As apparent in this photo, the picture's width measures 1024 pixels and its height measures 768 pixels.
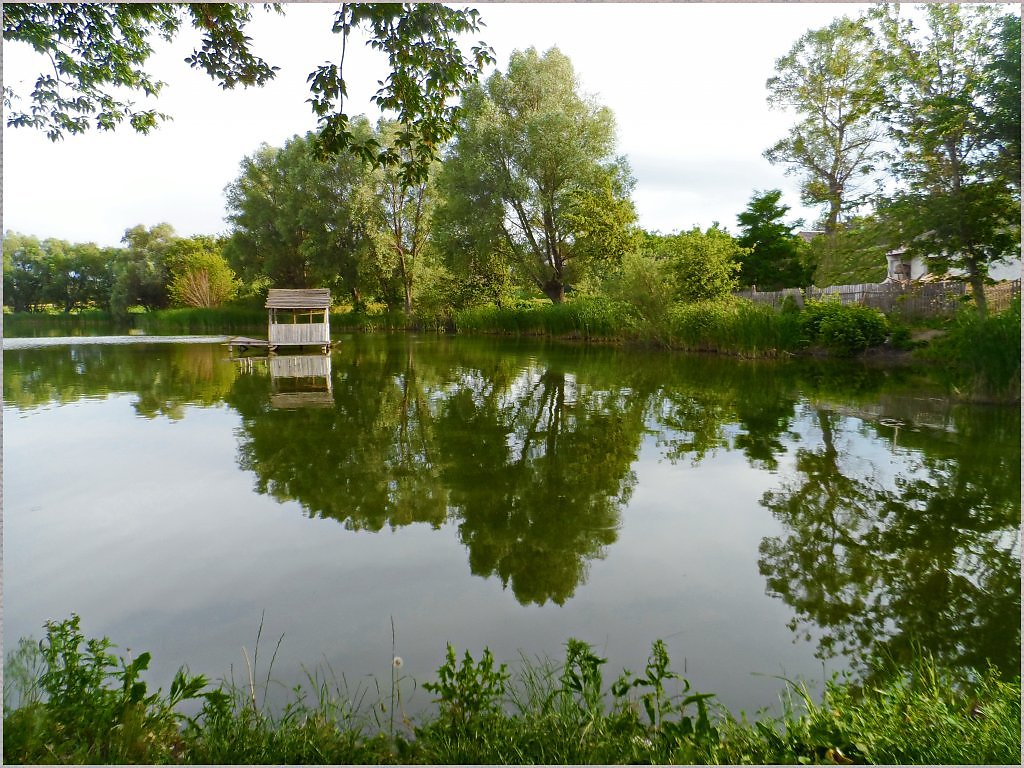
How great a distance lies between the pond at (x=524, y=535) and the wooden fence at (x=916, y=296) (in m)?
6.41

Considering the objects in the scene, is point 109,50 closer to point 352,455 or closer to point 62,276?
point 352,455

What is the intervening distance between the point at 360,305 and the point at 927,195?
36.4 meters

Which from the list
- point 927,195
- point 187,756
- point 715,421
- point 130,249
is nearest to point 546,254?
point 927,195

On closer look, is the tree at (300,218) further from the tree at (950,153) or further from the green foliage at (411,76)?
the green foliage at (411,76)

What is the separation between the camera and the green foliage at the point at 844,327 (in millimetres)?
16328

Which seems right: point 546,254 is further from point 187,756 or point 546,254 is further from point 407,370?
point 187,756

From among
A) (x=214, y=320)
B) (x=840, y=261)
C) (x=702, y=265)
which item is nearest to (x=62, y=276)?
(x=214, y=320)

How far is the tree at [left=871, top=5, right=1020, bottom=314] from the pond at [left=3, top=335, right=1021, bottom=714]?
459 centimetres

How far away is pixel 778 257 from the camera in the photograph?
3108 cm

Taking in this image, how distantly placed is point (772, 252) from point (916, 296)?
15.3 m

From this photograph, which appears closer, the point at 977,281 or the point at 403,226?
the point at 977,281

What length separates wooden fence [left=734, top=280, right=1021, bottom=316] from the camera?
1455 centimetres

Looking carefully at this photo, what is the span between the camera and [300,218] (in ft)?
125

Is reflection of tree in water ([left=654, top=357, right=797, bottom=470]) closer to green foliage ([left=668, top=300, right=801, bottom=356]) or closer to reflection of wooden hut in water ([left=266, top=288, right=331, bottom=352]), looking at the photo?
green foliage ([left=668, top=300, right=801, bottom=356])
